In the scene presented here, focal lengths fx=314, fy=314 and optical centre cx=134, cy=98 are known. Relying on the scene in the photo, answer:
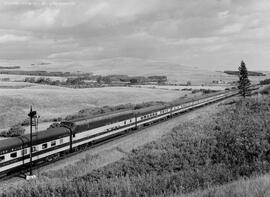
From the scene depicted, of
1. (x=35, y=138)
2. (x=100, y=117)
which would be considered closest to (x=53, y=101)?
(x=100, y=117)

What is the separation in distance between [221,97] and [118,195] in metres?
77.9

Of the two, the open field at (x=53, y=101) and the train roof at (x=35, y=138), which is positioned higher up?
the train roof at (x=35, y=138)

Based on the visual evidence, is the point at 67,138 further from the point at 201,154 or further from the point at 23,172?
the point at 201,154

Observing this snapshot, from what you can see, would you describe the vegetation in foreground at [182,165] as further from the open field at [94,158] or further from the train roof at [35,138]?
the train roof at [35,138]

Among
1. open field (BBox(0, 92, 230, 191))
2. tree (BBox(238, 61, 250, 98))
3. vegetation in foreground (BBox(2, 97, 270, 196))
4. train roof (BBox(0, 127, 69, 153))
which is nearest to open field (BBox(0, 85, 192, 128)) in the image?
tree (BBox(238, 61, 250, 98))

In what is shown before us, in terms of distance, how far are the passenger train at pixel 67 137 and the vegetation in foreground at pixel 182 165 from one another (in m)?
2.20

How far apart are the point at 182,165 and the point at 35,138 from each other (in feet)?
35.5

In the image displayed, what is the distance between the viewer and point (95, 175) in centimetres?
2070

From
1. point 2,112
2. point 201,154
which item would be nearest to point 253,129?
point 201,154

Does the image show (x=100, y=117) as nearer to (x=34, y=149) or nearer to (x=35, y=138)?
(x=35, y=138)

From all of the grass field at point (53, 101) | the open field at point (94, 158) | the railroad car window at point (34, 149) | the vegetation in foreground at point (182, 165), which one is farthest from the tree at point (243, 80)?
the railroad car window at point (34, 149)

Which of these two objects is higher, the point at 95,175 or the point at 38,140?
the point at 38,140

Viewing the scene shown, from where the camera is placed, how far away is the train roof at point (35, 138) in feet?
→ 65.9

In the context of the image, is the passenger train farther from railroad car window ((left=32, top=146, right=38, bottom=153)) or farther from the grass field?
the grass field
